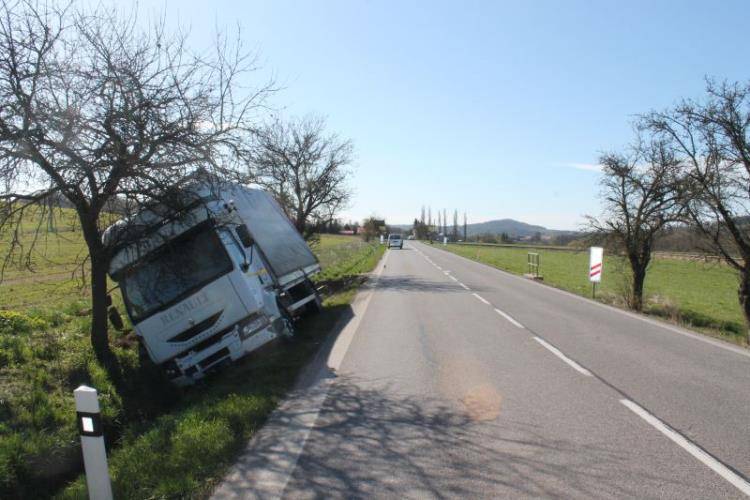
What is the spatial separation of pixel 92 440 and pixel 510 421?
359 centimetres

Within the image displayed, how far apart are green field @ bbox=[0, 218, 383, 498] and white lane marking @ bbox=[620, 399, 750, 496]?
3707 millimetres

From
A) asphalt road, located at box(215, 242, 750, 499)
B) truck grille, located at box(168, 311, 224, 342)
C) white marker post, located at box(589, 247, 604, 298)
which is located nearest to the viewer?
asphalt road, located at box(215, 242, 750, 499)

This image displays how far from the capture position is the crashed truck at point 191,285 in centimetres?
805

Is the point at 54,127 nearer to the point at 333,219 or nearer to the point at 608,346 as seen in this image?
the point at 608,346

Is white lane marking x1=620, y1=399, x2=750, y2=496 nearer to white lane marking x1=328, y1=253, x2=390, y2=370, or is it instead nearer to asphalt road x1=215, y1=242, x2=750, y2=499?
asphalt road x1=215, y1=242, x2=750, y2=499

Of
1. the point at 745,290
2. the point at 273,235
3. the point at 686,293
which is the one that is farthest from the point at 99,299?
the point at 686,293

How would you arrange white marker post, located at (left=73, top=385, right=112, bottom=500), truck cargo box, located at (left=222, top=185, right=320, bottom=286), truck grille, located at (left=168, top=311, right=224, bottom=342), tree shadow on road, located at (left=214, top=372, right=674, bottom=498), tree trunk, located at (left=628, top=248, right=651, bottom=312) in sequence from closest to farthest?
1. white marker post, located at (left=73, top=385, right=112, bottom=500)
2. tree shadow on road, located at (left=214, top=372, right=674, bottom=498)
3. truck grille, located at (left=168, top=311, right=224, bottom=342)
4. truck cargo box, located at (left=222, top=185, right=320, bottom=286)
5. tree trunk, located at (left=628, top=248, right=651, bottom=312)

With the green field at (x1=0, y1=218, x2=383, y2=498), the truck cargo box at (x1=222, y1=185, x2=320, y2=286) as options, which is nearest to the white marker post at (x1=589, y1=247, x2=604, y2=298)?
the truck cargo box at (x1=222, y1=185, x2=320, y2=286)

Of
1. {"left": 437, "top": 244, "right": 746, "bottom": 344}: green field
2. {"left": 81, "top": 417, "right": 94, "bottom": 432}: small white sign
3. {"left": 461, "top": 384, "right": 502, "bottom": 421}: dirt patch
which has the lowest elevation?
{"left": 437, "top": 244, "right": 746, "bottom": 344}: green field

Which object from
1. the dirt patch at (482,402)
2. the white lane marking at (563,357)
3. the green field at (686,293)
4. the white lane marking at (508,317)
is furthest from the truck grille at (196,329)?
the green field at (686,293)

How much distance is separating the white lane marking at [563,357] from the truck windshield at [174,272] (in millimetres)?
5168

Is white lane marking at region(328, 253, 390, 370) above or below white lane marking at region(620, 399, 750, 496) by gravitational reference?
below

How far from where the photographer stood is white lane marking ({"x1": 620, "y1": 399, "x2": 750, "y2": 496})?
3854 millimetres

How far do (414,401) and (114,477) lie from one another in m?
3.03
